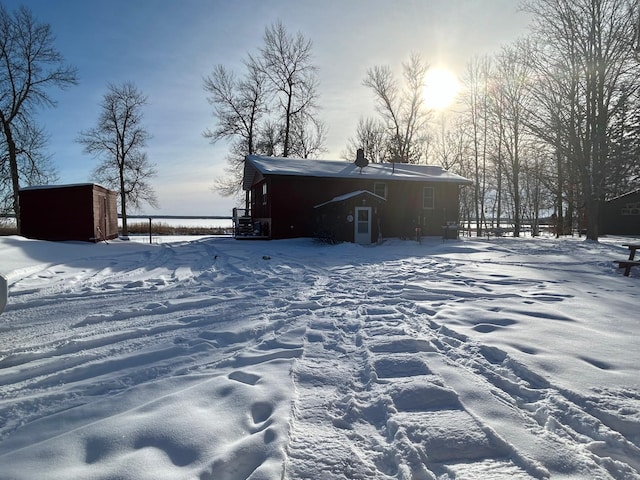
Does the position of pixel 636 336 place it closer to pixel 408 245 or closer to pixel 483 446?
pixel 483 446

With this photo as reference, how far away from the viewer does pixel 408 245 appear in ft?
56.8

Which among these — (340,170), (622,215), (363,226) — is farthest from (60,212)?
(622,215)

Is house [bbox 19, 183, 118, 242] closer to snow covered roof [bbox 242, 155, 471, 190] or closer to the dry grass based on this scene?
snow covered roof [bbox 242, 155, 471, 190]

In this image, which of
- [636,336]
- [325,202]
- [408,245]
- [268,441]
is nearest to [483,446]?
[268,441]

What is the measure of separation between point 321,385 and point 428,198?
66.7 ft

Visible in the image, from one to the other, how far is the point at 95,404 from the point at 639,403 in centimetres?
395

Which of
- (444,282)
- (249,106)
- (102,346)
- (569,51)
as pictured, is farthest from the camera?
(249,106)

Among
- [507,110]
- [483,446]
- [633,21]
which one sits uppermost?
[633,21]

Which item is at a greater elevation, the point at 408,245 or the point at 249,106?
the point at 249,106

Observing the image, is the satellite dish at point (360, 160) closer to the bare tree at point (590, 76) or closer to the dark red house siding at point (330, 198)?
the dark red house siding at point (330, 198)

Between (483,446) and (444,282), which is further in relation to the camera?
(444,282)

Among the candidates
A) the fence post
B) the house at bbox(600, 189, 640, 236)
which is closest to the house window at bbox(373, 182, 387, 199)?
the fence post

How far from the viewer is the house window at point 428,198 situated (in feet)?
70.6

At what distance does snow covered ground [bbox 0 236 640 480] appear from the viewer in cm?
192
